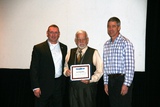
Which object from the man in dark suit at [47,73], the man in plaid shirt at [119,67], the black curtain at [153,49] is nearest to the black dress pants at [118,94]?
the man in plaid shirt at [119,67]

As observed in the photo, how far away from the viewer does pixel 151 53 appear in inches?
138

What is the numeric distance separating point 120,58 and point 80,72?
571 millimetres

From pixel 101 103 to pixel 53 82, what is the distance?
4.84 feet

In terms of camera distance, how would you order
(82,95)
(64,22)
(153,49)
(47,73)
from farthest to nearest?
(64,22), (153,49), (47,73), (82,95)

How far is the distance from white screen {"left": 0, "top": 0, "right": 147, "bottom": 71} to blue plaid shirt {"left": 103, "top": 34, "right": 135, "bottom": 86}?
4.13 ft

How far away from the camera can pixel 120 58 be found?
2.48 m

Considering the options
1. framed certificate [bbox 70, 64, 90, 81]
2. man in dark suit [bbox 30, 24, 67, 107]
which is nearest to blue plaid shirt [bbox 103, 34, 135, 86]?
framed certificate [bbox 70, 64, 90, 81]

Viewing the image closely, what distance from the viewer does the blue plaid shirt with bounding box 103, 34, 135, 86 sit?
2.41m

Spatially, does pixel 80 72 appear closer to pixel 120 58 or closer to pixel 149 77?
pixel 120 58

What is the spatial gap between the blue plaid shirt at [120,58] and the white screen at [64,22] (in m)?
1.26

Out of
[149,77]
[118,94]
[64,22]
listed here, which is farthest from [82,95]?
[64,22]

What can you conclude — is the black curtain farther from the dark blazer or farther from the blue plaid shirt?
the dark blazer

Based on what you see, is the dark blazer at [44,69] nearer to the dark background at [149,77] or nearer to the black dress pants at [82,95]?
the black dress pants at [82,95]

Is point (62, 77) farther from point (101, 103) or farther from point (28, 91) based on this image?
point (28, 91)
